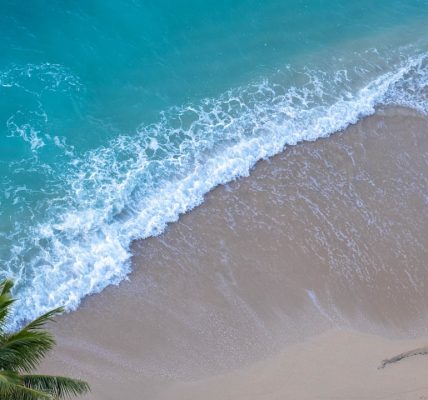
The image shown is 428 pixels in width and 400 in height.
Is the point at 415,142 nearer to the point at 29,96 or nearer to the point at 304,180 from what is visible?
the point at 304,180

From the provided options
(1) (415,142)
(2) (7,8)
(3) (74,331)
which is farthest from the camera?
(2) (7,8)

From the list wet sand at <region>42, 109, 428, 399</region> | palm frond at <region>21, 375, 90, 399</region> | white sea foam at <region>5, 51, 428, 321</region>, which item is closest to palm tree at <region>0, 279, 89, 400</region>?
palm frond at <region>21, 375, 90, 399</region>

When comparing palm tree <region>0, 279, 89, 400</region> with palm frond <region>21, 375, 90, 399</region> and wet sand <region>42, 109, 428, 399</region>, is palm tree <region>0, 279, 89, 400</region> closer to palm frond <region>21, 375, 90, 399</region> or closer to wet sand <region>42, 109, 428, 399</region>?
palm frond <region>21, 375, 90, 399</region>

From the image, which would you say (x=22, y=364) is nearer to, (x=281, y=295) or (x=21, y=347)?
(x=21, y=347)

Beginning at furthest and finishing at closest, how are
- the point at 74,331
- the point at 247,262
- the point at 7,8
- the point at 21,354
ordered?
the point at 7,8 → the point at 247,262 → the point at 74,331 → the point at 21,354

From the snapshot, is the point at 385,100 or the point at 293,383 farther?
the point at 385,100

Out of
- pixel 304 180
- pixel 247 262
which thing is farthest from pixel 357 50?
pixel 247 262
